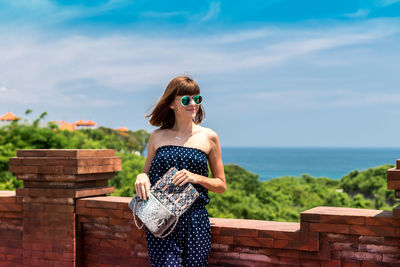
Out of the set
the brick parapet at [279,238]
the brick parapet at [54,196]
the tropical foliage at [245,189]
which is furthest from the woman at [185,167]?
the tropical foliage at [245,189]

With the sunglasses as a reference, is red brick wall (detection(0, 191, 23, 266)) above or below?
below

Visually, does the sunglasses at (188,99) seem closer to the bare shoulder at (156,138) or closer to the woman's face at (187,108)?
the woman's face at (187,108)

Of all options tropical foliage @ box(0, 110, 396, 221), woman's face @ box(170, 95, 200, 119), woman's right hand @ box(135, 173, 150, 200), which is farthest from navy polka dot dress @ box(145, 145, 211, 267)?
tropical foliage @ box(0, 110, 396, 221)

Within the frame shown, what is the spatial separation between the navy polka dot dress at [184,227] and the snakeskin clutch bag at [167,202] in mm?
84

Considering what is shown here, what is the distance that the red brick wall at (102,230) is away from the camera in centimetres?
354

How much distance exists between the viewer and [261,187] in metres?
21.1

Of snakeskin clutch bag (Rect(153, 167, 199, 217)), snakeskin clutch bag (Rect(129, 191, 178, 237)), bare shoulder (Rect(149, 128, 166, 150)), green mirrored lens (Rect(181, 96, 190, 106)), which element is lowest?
snakeskin clutch bag (Rect(129, 191, 178, 237))

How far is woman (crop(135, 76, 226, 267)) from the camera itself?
139 inches

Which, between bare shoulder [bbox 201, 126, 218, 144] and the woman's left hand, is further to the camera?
bare shoulder [bbox 201, 126, 218, 144]

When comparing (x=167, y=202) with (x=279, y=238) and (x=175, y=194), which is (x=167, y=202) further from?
(x=279, y=238)

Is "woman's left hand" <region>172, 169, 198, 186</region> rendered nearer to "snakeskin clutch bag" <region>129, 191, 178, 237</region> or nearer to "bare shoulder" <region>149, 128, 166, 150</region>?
"snakeskin clutch bag" <region>129, 191, 178, 237</region>

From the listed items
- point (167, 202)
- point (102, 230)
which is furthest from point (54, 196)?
point (167, 202)

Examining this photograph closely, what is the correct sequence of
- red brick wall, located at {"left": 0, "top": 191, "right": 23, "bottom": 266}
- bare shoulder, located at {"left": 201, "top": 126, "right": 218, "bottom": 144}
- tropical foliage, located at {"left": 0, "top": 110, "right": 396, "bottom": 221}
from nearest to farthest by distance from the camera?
bare shoulder, located at {"left": 201, "top": 126, "right": 218, "bottom": 144}, red brick wall, located at {"left": 0, "top": 191, "right": 23, "bottom": 266}, tropical foliage, located at {"left": 0, "top": 110, "right": 396, "bottom": 221}

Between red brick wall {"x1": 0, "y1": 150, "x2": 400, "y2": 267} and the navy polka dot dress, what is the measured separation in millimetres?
395
